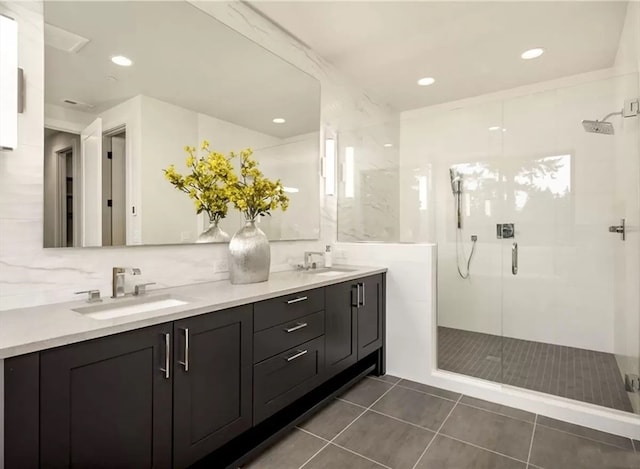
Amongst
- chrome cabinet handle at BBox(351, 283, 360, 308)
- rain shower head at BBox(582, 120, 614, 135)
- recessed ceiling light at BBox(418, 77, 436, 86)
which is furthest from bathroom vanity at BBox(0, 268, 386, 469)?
recessed ceiling light at BBox(418, 77, 436, 86)

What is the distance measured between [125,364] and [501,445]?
1.88 m

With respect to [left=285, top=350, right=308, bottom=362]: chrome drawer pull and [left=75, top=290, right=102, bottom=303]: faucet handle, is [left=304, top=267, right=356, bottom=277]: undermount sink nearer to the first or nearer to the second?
[left=285, top=350, right=308, bottom=362]: chrome drawer pull

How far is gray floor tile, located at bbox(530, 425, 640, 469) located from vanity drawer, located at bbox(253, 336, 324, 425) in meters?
1.18

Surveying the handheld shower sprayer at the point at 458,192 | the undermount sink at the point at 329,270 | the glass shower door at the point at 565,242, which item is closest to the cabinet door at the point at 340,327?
the undermount sink at the point at 329,270

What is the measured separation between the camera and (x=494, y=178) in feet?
10.3

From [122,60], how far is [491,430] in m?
2.83

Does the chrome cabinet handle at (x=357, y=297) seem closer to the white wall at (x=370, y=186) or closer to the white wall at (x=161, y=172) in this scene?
the white wall at (x=370, y=186)

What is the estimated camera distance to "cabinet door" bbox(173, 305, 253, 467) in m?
1.33

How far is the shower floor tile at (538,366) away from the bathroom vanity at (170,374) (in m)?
1.25

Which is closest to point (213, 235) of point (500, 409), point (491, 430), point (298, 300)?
point (298, 300)

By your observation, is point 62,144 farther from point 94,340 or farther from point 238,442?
point 238,442

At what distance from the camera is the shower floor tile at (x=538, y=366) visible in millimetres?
2295

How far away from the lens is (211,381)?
56.7 inches

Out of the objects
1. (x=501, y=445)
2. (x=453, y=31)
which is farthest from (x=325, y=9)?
(x=501, y=445)
